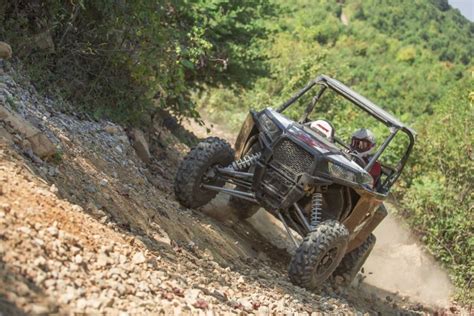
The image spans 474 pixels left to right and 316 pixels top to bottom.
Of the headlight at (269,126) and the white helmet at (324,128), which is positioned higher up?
the white helmet at (324,128)

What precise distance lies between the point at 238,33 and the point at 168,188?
21.4ft

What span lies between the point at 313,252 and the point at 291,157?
1.12 metres

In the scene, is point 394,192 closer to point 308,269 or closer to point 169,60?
point 169,60

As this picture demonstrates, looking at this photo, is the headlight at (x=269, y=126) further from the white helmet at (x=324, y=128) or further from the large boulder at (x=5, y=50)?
the large boulder at (x=5, y=50)

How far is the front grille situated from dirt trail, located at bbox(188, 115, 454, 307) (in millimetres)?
2008

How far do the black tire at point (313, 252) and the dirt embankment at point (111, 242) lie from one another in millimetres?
159

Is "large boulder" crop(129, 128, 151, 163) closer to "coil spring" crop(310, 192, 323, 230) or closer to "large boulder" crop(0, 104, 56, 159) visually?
"coil spring" crop(310, 192, 323, 230)

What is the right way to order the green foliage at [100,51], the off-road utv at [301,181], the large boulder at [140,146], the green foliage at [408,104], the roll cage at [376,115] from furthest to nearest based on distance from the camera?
1. the green foliage at [408,104]
2. the large boulder at [140,146]
3. the green foliage at [100,51]
4. the roll cage at [376,115]
5. the off-road utv at [301,181]

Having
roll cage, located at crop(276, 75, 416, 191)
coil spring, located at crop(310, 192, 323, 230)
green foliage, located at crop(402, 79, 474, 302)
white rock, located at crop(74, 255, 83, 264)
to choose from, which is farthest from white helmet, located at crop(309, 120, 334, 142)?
white rock, located at crop(74, 255, 83, 264)

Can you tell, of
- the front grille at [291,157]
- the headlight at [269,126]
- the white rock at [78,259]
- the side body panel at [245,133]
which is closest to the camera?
the white rock at [78,259]

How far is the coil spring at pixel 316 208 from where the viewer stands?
7.61m

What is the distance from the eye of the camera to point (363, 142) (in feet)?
28.4

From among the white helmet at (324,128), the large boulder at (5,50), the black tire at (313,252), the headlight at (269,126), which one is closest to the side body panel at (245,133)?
the headlight at (269,126)

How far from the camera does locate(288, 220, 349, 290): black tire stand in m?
7.12
